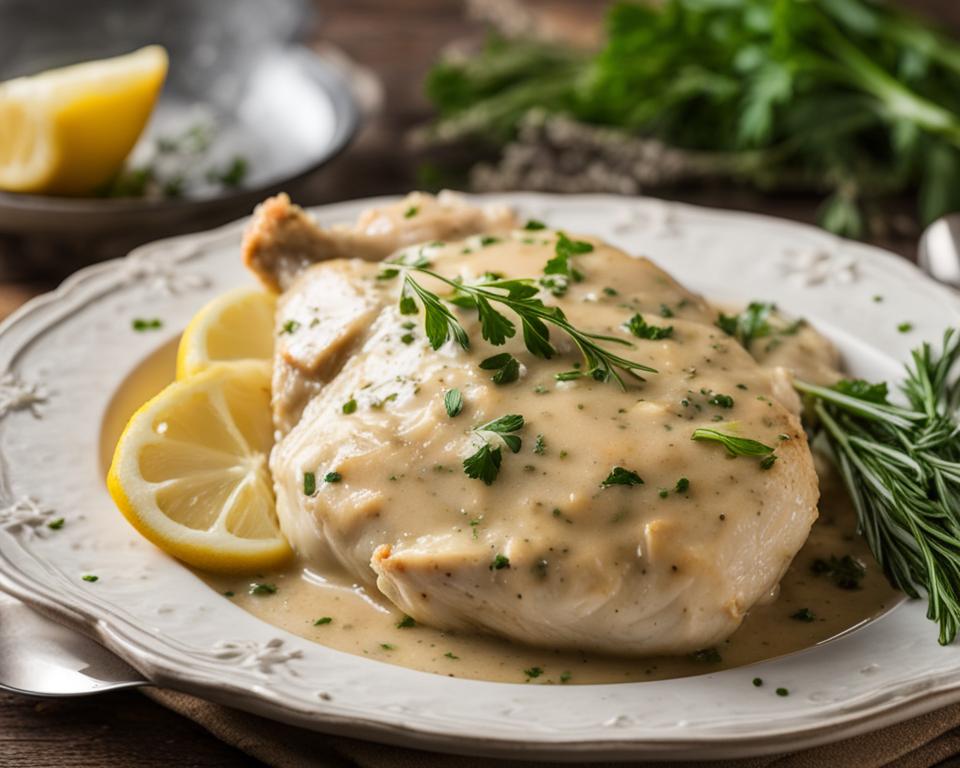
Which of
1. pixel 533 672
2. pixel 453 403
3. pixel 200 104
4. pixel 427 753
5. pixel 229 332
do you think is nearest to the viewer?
pixel 427 753

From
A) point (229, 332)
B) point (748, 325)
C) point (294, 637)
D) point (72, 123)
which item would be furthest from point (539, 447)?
point (72, 123)

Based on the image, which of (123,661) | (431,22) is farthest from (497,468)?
(431,22)

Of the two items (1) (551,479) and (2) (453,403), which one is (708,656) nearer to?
(1) (551,479)

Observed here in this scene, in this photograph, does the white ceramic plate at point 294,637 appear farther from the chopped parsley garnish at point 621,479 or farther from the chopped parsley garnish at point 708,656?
the chopped parsley garnish at point 621,479

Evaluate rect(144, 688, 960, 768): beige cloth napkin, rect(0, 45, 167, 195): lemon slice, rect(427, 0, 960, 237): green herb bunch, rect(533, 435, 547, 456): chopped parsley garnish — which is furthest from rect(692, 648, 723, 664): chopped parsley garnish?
rect(0, 45, 167, 195): lemon slice

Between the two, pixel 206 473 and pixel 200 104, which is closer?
pixel 206 473

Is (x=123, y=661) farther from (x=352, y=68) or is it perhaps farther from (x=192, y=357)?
(x=352, y=68)
